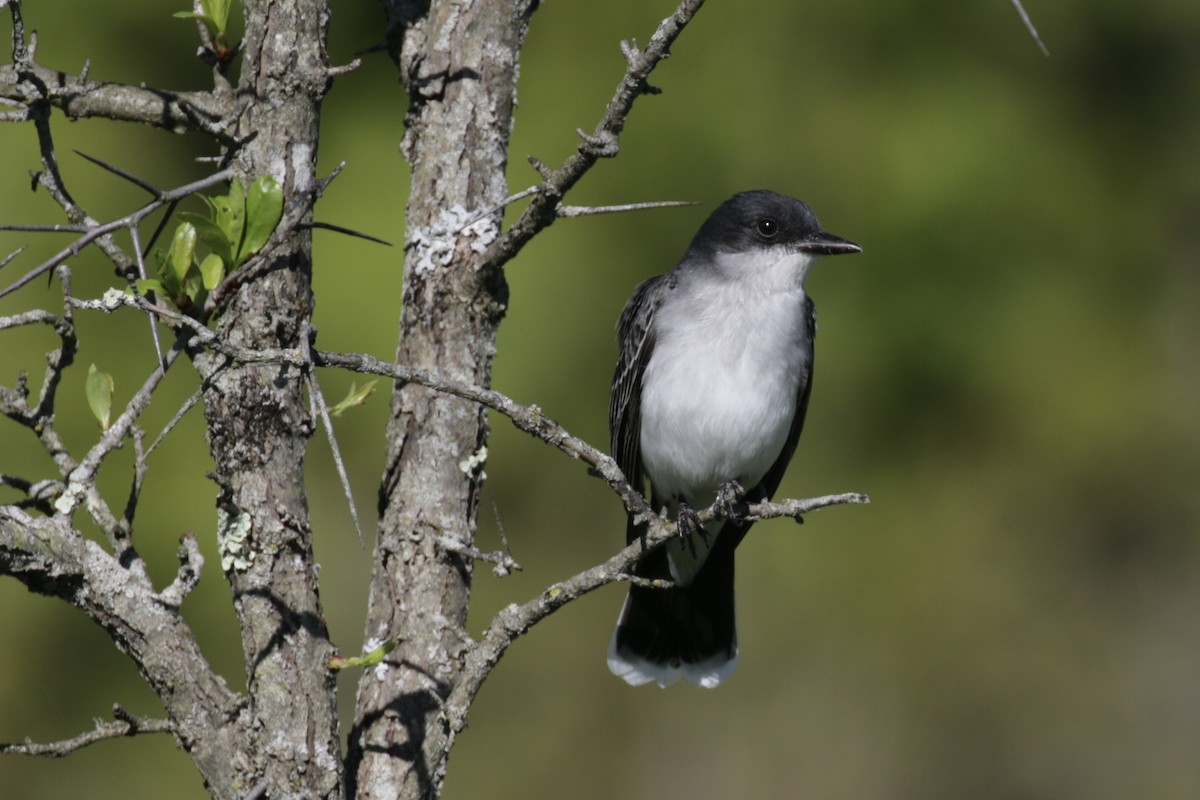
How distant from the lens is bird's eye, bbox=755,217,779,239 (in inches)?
191

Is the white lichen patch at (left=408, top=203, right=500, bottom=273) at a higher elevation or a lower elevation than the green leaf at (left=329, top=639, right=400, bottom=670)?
higher

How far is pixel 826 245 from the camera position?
471cm

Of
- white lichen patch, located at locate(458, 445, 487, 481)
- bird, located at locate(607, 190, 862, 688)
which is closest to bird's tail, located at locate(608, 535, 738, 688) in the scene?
bird, located at locate(607, 190, 862, 688)

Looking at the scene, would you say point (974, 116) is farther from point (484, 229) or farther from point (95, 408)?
point (95, 408)

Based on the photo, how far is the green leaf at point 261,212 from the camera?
9.71ft

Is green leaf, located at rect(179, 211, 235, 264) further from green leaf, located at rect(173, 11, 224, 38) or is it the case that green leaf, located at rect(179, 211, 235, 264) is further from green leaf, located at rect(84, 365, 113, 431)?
green leaf, located at rect(173, 11, 224, 38)

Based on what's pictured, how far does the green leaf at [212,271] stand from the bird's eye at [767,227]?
2.41 metres

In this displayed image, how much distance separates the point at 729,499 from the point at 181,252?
218cm

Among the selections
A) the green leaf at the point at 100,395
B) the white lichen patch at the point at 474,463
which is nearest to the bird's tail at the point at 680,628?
the white lichen patch at the point at 474,463

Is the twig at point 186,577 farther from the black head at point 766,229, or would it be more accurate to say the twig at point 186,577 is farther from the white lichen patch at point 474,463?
the black head at point 766,229

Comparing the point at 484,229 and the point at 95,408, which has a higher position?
the point at 484,229

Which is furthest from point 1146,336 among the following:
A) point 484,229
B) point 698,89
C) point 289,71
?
point 289,71

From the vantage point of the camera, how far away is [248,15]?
3.37m

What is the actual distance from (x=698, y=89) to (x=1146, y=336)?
151 inches
